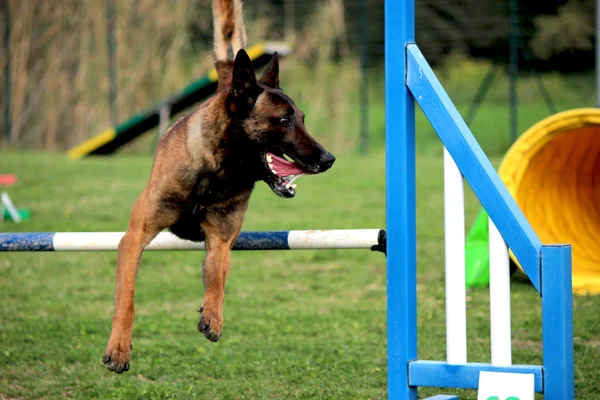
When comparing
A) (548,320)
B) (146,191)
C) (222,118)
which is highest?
(222,118)

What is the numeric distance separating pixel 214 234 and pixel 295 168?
1.74 feet

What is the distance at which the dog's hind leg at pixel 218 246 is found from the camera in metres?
3.52

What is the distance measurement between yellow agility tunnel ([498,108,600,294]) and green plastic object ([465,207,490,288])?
365 mm

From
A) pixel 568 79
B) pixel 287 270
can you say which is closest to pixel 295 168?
pixel 287 270

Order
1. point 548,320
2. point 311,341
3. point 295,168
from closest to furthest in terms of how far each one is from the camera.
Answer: point 548,320 < point 295,168 < point 311,341

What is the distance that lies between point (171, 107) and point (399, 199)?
447 inches

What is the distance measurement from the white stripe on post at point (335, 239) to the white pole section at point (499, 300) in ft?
2.24

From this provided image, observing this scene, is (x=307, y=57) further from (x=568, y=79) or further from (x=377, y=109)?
(x=568, y=79)

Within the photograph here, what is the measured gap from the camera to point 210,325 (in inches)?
134

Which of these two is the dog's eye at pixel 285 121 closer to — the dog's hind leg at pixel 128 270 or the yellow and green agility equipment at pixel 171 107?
the dog's hind leg at pixel 128 270

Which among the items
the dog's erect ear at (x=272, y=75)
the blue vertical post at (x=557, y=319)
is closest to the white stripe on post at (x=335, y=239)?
the dog's erect ear at (x=272, y=75)

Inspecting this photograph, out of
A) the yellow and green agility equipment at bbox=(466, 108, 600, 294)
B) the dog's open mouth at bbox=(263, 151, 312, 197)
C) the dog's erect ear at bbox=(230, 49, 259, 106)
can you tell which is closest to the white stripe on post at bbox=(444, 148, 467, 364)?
the dog's open mouth at bbox=(263, 151, 312, 197)

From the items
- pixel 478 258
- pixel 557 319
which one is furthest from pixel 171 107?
pixel 557 319

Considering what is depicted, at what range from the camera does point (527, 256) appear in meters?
2.66
